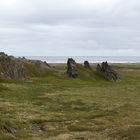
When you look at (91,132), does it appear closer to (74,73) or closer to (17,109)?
(17,109)

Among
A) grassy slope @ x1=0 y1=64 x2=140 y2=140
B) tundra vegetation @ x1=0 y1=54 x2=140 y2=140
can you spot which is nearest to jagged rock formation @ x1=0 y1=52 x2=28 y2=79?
tundra vegetation @ x1=0 y1=54 x2=140 y2=140

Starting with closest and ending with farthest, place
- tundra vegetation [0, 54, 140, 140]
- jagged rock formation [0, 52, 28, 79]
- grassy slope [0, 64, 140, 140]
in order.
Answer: tundra vegetation [0, 54, 140, 140] → grassy slope [0, 64, 140, 140] → jagged rock formation [0, 52, 28, 79]

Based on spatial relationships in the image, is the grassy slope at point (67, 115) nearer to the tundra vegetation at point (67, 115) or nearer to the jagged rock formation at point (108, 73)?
the tundra vegetation at point (67, 115)

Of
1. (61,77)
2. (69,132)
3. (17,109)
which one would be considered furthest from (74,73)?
(69,132)

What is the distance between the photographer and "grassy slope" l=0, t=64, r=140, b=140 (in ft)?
145

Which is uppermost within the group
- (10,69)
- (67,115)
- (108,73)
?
(10,69)

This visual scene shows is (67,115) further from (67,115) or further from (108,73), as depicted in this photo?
(108,73)

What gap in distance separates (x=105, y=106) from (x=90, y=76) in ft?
230

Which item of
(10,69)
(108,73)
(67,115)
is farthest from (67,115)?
(108,73)

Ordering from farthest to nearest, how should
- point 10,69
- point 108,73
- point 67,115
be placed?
1. point 108,73
2. point 10,69
3. point 67,115

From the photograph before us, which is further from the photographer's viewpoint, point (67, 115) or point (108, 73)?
point (108, 73)

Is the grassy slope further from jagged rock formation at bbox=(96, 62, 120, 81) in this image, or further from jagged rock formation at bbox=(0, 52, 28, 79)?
jagged rock formation at bbox=(96, 62, 120, 81)

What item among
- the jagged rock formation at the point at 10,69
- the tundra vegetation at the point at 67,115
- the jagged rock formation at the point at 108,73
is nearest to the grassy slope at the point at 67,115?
the tundra vegetation at the point at 67,115

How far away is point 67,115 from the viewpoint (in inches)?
2366
